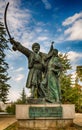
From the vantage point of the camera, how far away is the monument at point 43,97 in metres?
13.5

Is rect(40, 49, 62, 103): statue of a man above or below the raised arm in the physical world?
below

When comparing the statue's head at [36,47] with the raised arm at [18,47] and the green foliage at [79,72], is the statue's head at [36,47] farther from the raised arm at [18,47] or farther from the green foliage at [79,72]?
the green foliage at [79,72]

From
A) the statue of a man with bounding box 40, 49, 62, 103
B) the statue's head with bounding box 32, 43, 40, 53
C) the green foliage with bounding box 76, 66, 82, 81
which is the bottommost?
the statue of a man with bounding box 40, 49, 62, 103

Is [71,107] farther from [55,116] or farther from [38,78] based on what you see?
[38,78]

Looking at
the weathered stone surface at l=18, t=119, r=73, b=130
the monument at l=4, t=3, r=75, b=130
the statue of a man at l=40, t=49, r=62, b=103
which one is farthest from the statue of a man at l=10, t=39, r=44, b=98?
the weathered stone surface at l=18, t=119, r=73, b=130

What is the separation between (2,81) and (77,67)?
1636 cm

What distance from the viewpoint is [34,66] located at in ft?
47.6

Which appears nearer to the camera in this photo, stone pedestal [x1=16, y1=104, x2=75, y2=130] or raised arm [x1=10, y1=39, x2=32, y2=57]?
stone pedestal [x1=16, y1=104, x2=75, y2=130]

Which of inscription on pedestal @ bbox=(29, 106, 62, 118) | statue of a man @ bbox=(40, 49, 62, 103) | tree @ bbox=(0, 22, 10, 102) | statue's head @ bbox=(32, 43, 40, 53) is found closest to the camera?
inscription on pedestal @ bbox=(29, 106, 62, 118)

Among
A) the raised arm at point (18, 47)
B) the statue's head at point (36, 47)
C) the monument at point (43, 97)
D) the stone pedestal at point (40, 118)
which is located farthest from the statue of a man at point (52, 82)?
the raised arm at point (18, 47)

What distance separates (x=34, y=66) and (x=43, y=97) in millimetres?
1566

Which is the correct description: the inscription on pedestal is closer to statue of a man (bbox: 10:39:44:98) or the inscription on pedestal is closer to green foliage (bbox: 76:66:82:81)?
statue of a man (bbox: 10:39:44:98)

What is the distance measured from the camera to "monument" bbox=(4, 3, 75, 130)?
1345 cm

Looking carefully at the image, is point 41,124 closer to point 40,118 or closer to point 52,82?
point 40,118
